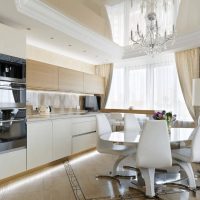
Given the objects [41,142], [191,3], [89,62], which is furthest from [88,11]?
[41,142]

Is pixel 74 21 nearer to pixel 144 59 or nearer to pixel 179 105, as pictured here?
pixel 144 59

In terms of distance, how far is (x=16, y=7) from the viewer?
269cm

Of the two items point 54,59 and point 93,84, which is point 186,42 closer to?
point 93,84

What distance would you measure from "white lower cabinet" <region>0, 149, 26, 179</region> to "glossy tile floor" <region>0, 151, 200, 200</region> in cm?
15

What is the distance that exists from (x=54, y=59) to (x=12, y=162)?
278 centimetres

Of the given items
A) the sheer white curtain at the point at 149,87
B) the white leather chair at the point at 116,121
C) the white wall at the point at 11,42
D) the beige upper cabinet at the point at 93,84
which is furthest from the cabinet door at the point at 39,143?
the sheer white curtain at the point at 149,87

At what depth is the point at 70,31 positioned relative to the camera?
365cm

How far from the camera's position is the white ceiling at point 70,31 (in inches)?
115

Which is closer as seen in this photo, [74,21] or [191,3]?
[74,21]

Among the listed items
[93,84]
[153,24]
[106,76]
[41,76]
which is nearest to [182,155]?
[153,24]

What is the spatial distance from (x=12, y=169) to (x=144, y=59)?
13.4 ft

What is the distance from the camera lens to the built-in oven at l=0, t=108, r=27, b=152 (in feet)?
9.22

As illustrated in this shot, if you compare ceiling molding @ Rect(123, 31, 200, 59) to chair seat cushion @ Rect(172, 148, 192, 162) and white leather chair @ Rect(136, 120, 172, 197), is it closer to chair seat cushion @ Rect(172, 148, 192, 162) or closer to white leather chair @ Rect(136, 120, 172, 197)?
chair seat cushion @ Rect(172, 148, 192, 162)

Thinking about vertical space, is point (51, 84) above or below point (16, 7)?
below
